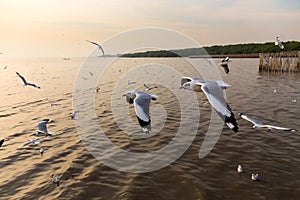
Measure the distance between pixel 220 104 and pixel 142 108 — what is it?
233 cm

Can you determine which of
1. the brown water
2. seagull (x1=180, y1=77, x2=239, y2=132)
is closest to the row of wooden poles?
the brown water

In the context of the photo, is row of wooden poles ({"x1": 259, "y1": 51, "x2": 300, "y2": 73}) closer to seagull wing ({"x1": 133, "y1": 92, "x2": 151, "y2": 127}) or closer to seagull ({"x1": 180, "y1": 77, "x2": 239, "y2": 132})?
seagull ({"x1": 180, "y1": 77, "x2": 239, "y2": 132})

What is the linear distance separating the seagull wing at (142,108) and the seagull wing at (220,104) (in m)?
1.81

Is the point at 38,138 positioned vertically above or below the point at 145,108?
below

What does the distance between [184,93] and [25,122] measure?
11753 mm

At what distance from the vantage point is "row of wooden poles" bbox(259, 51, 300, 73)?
3369 centimetres

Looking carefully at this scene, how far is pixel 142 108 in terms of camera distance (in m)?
7.91

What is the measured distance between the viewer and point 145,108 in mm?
7953

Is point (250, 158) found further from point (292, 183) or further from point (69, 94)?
point (69, 94)

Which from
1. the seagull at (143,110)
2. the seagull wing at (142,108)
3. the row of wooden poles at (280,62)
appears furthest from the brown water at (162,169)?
the row of wooden poles at (280,62)

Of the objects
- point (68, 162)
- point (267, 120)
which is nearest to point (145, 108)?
point (68, 162)

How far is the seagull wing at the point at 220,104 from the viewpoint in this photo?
6.71 meters

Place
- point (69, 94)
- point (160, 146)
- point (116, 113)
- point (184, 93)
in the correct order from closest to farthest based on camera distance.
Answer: point (160, 146) → point (116, 113) → point (184, 93) → point (69, 94)

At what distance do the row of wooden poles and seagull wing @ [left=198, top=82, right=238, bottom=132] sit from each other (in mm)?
30248
